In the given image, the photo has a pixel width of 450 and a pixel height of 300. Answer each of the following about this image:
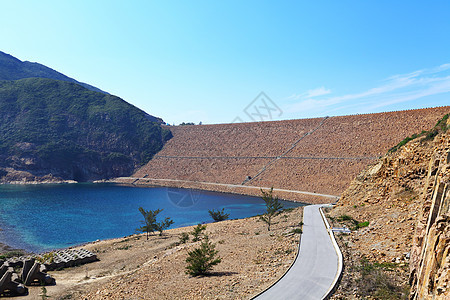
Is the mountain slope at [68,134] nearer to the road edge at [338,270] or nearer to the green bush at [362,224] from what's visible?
the green bush at [362,224]

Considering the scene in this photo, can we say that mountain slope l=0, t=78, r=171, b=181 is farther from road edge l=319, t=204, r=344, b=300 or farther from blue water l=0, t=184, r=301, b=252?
road edge l=319, t=204, r=344, b=300

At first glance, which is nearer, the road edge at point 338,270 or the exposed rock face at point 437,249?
the exposed rock face at point 437,249

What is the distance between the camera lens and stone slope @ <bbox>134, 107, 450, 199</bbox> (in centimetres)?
6012

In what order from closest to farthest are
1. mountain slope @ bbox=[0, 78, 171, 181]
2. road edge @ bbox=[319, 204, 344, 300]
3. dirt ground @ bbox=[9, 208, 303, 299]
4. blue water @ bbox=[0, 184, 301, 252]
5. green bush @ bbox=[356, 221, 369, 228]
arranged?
road edge @ bbox=[319, 204, 344, 300]
dirt ground @ bbox=[9, 208, 303, 299]
green bush @ bbox=[356, 221, 369, 228]
blue water @ bbox=[0, 184, 301, 252]
mountain slope @ bbox=[0, 78, 171, 181]

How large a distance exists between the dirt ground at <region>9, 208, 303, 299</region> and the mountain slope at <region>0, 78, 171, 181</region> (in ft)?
241

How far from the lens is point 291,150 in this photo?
245 feet

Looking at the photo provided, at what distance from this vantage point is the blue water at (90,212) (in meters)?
33.9

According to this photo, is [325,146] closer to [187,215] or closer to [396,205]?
[187,215]

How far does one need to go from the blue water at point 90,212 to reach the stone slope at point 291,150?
34.4 feet

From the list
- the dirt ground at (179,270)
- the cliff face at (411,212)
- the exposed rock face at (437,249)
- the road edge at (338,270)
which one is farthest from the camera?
the dirt ground at (179,270)

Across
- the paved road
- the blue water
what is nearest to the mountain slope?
the blue water

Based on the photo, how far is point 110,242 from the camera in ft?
100

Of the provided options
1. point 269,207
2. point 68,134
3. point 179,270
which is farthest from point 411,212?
point 68,134

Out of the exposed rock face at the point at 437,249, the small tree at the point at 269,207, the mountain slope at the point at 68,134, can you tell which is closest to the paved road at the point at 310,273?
the exposed rock face at the point at 437,249
